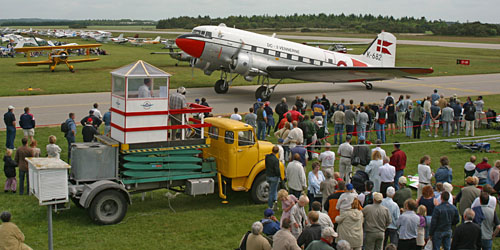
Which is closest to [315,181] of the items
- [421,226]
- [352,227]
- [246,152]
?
[246,152]

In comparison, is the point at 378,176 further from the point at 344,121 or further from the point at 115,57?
the point at 115,57

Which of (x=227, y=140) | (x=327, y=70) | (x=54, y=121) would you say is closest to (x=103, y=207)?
(x=227, y=140)

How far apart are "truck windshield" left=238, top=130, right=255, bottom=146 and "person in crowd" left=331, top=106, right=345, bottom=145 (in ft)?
22.7

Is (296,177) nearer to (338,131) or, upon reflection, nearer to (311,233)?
(311,233)

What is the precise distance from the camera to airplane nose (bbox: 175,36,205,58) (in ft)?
92.0

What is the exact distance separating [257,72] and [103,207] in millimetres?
18602

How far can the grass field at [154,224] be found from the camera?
10.6 m

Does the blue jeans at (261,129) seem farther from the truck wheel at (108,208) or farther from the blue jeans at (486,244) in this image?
the blue jeans at (486,244)

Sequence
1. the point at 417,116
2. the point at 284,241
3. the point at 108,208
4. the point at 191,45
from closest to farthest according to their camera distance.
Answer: the point at 284,241, the point at 108,208, the point at 417,116, the point at 191,45

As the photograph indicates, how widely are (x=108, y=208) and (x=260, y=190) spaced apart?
3888 mm

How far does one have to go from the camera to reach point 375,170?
12.3 metres

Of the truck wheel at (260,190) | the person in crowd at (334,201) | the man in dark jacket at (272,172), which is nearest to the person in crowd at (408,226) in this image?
the person in crowd at (334,201)

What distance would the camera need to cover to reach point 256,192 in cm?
1321

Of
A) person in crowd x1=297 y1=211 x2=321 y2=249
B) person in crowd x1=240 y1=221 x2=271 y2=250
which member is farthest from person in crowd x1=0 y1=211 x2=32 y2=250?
person in crowd x1=297 y1=211 x2=321 y2=249
